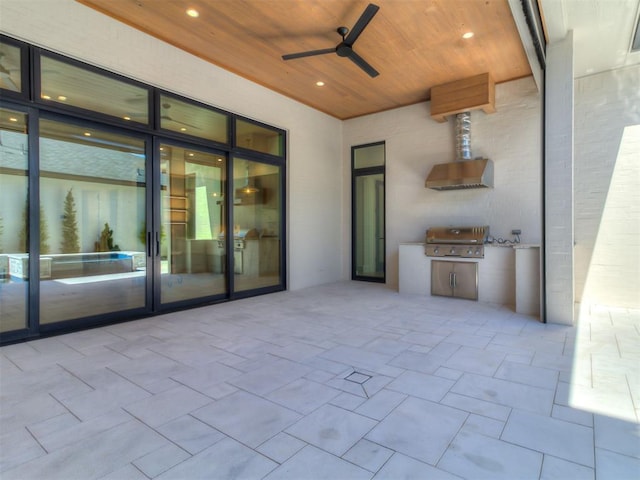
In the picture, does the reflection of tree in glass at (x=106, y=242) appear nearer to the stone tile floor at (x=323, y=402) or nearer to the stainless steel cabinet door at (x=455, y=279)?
the stone tile floor at (x=323, y=402)

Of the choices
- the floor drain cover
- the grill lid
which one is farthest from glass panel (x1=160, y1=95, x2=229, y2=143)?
the floor drain cover

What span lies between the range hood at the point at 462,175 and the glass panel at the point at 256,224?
8.79ft

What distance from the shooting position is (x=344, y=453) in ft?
5.70

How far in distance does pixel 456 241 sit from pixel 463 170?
113cm

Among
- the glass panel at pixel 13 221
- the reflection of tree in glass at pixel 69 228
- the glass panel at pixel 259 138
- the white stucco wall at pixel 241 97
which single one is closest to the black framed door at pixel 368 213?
the white stucco wall at pixel 241 97

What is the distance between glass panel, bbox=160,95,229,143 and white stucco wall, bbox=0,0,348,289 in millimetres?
148

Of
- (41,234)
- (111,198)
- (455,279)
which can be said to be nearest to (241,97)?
(111,198)

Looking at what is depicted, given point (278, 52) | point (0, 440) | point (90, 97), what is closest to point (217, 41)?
point (278, 52)

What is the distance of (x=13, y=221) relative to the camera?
3.39 meters

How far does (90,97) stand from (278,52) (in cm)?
232

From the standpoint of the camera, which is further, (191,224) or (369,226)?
(369,226)

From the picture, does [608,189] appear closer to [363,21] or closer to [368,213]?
[368,213]

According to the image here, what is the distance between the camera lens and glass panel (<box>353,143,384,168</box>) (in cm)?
710

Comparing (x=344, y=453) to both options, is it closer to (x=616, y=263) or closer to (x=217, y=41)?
(x=217, y=41)
